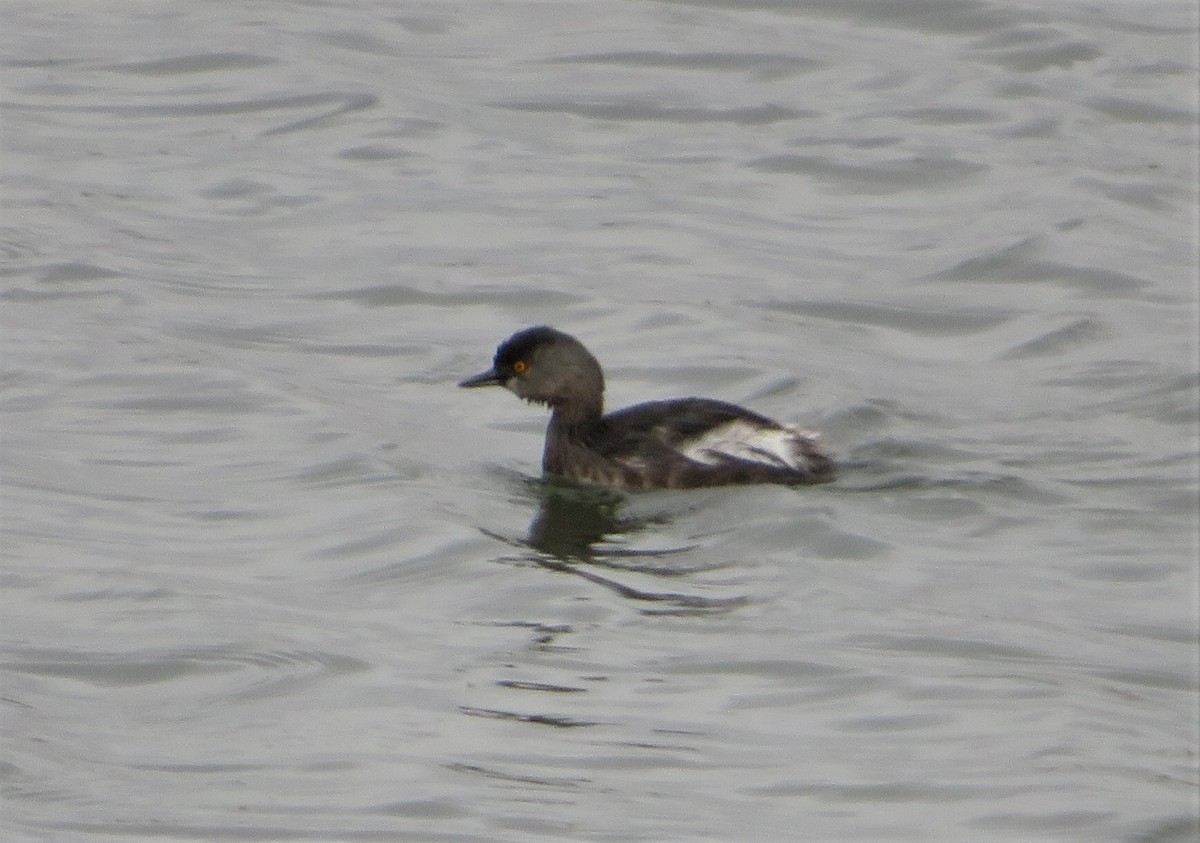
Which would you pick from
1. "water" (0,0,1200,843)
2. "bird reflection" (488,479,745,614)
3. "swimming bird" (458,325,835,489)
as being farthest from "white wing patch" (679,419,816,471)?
"bird reflection" (488,479,745,614)

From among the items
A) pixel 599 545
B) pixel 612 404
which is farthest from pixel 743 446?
pixel 612 404

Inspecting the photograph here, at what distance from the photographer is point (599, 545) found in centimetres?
966

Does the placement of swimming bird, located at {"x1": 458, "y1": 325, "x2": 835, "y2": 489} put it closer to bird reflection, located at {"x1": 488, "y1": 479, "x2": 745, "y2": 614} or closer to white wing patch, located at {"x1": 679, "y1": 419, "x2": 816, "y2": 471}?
white wing patch, located at {"x1": 679, "y1": 419, "x2": 816, "y2": 471}

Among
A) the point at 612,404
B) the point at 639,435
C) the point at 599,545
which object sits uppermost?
the point at 639,435

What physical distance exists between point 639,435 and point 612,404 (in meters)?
1.54

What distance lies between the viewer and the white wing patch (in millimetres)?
10023

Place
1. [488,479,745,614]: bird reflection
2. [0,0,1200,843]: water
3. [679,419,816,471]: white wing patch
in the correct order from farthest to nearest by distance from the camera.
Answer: [679,419,816,471]: white wing patch → [488,479,745,614]: bird reflection → [0,0,1200,843]: water

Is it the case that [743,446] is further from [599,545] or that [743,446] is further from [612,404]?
[612,404]

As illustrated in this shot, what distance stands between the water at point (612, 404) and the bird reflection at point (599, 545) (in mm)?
29

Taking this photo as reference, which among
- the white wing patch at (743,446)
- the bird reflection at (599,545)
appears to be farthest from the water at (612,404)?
the white wing patch at (743,446)

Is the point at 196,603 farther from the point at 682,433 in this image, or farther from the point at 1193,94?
the point at 1193,94

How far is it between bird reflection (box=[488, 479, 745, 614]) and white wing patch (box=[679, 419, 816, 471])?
295 mm

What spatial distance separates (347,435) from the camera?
10.9 metres

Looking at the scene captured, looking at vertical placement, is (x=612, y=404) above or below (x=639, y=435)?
below
